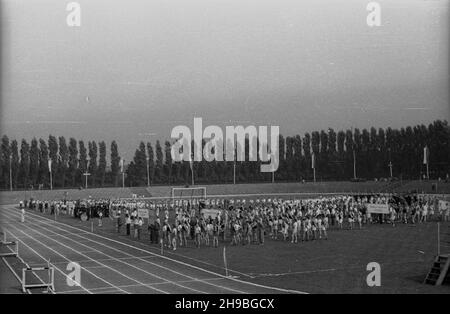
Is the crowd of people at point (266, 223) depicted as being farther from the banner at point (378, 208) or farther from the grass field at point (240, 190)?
the grass field at point (240, 190)

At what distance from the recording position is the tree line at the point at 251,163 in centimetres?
10050

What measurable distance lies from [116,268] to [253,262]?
6.30m

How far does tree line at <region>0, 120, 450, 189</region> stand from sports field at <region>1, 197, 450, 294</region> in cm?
6190

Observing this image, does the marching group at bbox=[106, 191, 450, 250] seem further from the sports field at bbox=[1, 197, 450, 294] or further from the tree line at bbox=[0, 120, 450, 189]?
the tree line at bbox=[0, 120, 450, 189]

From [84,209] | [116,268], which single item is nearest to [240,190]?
[84,209]

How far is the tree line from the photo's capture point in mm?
100500

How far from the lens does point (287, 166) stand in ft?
344

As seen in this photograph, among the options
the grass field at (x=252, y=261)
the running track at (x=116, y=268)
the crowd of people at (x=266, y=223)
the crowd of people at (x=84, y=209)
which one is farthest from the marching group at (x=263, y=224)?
the crowd of people at (x=84, y=209)

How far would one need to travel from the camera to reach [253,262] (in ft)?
89.6

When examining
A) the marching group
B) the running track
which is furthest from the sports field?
the marching group

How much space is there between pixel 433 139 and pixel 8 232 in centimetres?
7905

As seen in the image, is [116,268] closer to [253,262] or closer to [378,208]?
[253,262]
